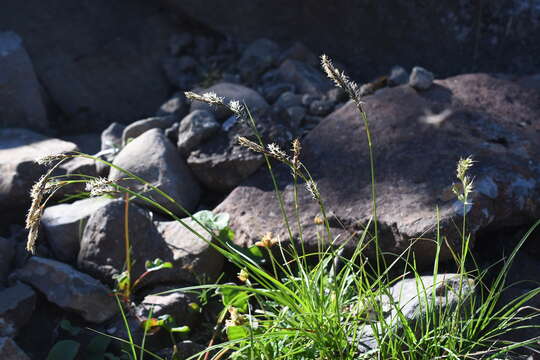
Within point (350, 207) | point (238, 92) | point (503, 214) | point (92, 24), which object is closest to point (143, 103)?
point (92, 24)

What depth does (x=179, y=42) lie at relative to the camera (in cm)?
461

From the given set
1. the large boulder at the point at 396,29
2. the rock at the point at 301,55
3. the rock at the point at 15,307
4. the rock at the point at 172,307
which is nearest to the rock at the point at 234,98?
the rock at the point at 301,55

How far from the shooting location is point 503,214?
8.32 feet

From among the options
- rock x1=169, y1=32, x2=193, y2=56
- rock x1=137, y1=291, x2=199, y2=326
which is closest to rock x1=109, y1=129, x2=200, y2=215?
rock x1=137, y1=291, x2=199, y2=326

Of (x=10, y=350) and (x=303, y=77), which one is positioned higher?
(x=303, y=77)

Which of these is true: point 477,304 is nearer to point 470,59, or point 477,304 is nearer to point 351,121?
point 351,121

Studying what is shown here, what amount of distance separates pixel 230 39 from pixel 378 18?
1156 mm

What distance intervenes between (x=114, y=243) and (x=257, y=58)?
2.11m

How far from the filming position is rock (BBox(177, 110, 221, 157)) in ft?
10.4

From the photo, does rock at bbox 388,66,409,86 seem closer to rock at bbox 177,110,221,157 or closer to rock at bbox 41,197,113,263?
rock at bbox 177,110,221,157

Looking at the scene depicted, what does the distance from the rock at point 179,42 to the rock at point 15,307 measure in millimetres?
2615

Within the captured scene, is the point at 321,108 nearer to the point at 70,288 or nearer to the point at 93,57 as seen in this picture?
the point at 70,288

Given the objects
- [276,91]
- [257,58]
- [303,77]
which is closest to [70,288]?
[276,91]

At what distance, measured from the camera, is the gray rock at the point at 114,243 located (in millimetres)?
2602
